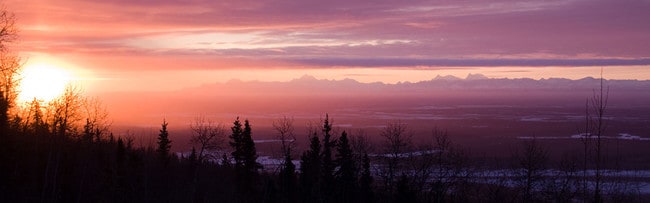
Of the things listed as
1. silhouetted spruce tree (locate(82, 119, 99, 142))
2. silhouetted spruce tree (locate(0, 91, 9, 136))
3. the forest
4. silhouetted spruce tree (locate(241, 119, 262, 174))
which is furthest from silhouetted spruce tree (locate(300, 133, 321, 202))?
silhouetted spruce tree (locate(0, 91, 9, 136))

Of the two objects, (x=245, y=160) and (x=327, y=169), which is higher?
(x=245, y=160)

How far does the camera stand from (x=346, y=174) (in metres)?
40.0

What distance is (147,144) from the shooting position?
59.0 m

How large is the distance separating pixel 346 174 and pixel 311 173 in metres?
2.14

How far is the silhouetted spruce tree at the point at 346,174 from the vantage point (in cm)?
3903

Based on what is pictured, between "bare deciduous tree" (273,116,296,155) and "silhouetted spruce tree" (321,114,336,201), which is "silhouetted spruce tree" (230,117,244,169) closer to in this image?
"bare deciduous tree" (273,116,296,155)

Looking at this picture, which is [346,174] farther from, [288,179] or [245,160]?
[245,160]

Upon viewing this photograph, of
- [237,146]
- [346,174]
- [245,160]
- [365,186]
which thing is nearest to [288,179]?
[346,174]

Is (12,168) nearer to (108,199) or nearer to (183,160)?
(108,199)

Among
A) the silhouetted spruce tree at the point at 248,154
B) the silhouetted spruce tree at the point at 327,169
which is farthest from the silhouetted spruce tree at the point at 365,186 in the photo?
the silhouetted spruce tree at the point at 248,154

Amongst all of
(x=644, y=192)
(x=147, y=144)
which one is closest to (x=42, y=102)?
(x=147, y=144)

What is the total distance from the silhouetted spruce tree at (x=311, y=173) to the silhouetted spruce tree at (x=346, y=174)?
4.70 ft

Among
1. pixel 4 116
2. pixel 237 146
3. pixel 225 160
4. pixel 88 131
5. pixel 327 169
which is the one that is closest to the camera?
pixel 4 116

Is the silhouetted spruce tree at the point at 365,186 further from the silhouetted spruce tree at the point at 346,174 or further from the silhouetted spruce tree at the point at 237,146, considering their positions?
the silhouetted spruce tree at the point at 237,146
